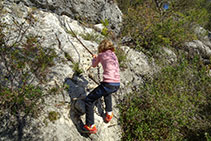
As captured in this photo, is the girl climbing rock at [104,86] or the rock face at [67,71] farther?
the girl climbing rock at [104,86]

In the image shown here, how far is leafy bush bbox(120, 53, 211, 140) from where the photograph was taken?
3.59 m

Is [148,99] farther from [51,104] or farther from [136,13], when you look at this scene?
[136,13]

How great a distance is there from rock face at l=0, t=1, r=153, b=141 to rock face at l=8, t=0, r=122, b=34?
0.91ft

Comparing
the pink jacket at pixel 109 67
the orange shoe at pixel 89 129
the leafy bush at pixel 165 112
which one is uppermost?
the pink jacket at pixel 109 67

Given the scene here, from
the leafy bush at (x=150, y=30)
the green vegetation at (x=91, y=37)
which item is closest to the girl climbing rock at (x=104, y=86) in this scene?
the green vegetation at (x=91, y=37)

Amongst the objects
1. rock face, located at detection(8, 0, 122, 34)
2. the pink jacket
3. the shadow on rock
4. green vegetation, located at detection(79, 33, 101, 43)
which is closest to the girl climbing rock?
the pink jacket

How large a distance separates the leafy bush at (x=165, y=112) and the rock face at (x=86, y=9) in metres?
3.70

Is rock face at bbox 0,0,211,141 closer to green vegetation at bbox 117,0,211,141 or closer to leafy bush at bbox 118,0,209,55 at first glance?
green vegetation at bbox 117,0,211,141

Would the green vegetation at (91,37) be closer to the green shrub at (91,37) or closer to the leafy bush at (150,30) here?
the green shrub at (91,37)

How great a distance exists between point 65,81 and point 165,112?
2976 millimetres

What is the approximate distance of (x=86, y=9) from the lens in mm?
5984

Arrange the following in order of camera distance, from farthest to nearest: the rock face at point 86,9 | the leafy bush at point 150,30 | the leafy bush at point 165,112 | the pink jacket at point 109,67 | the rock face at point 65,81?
the leafy bush at point 150,30
the rock face at point 86,9
the leafy bush at point 165,112
the pink jacket at point 109,67
the rock face at point 65,81

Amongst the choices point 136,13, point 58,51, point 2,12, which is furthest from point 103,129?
point 136,13

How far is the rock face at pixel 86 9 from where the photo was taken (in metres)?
4.96
